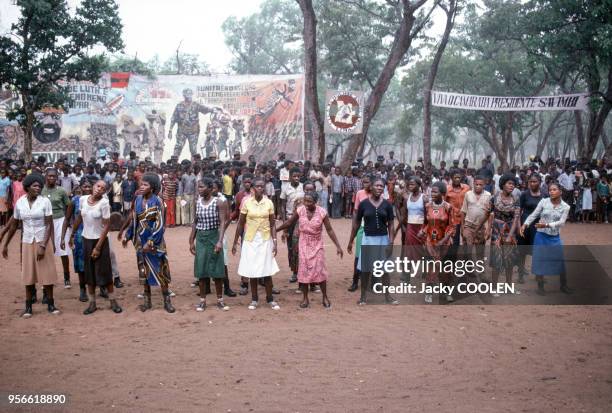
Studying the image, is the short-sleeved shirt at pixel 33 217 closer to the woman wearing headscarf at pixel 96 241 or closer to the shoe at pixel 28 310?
the woman wearing headscarf at pixel 96 241

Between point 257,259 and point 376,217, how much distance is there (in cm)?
167

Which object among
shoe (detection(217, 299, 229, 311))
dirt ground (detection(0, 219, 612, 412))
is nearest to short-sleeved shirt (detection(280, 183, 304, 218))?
dirt ground (detection(0, 219, 612, 412))

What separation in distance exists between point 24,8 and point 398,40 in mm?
11430

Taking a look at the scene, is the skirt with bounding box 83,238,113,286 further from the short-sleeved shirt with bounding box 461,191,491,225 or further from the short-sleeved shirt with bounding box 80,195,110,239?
the short-sleeved shirt with bounding box 461,191,491,225

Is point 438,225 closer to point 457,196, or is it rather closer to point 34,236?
point 457,196

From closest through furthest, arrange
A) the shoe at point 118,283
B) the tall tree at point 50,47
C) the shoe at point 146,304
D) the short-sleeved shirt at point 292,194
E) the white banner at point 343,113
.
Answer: the shoe at point 146,304 → the shoe at point 118,283 → the short-sleeved shirt at point 292,194 → the tall tree at point 50,47 → the white banner at point 343,113

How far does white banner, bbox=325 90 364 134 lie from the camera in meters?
19.6

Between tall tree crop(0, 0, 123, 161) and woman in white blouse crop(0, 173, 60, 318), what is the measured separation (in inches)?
397

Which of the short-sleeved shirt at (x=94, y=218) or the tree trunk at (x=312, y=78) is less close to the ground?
the tree trunk at (x=312, y=78)

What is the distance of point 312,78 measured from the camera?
60.4 feet

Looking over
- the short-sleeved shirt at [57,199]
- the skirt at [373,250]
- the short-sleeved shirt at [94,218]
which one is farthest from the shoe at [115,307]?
the skirt at [373,250]

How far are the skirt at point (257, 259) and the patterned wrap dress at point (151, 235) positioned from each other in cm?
102

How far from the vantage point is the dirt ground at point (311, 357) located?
451 cm

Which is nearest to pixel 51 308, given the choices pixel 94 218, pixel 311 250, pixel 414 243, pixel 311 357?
pixel 94 218
